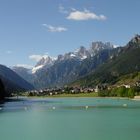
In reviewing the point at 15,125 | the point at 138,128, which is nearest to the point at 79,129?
the point at 138,128

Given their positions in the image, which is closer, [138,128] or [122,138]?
[122,138]

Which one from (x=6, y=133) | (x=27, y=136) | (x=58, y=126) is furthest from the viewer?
(x=58, y=126)

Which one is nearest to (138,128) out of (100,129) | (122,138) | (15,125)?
(100,129)

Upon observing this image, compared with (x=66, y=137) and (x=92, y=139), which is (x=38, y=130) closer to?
(x=66, y=137)

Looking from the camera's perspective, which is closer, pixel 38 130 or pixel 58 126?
pixel 38 130

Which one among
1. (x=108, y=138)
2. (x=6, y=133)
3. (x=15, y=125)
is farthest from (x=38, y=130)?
(x=108, y=138)

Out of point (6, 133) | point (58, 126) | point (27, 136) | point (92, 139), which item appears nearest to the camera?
point (92, 139)

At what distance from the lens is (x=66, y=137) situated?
6384cm

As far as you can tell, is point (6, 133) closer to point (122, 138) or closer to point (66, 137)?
point (66, 137)

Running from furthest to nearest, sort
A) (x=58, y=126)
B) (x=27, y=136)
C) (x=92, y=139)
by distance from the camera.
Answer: (x=58, y=126)
(x=27, y=136)
(x=92, y=139)

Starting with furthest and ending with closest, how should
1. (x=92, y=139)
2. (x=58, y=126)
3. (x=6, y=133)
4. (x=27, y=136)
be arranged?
1. (x=58, y=126)
2. (x=6, y=133)
3. (x=27, y=136)
4. (x=92, y=139)

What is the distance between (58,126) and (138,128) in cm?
1574

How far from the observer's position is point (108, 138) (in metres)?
61.5

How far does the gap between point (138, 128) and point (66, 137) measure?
16.2m
